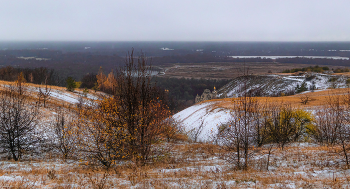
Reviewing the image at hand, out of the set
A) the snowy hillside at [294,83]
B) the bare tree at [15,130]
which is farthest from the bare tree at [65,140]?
the snowy hillside at [294,83]

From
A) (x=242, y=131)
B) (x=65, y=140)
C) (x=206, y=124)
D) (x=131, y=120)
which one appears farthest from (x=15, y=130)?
(x=206, y=124)

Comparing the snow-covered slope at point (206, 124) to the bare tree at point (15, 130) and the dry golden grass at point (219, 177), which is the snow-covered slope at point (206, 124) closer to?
the dry golden grass at point (219, 177)

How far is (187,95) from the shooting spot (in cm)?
11025

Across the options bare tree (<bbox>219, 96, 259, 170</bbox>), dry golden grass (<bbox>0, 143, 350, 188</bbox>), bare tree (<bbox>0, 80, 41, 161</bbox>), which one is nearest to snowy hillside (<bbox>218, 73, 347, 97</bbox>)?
bare tree (<bbox>219, 96, 259, 170</bbox>)

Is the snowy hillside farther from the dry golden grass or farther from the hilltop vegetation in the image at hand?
the dry golden grass

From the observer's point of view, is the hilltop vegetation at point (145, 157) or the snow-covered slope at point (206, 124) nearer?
the hilltop vegetation at point (145, 157)

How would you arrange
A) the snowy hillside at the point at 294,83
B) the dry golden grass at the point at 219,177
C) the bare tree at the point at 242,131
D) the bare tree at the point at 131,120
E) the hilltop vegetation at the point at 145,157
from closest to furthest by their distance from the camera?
the dry golden grass at the point at 219,177 → the hilltop vegetation at the point at 145,157 → the bare tree at the point at 242,131 → the bare tree at the point at 131,120 → the snowy hillside at the point at 294,83

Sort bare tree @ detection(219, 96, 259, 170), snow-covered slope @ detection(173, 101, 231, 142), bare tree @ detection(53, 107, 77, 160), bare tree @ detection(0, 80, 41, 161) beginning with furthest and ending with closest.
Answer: snow-covered slope @ detection(173, 101, 231, 142), bare tree @ detection(53, 107, 77, 160), bare tree @ detection(0, 80, 41, 161), bare tree @ detection(219, 96, 259, 170)

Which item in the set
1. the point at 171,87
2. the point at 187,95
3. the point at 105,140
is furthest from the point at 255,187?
the point at 171,87

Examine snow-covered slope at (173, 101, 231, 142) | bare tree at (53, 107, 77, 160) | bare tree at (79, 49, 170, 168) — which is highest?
bare tree at (79, 49, 170, 168)

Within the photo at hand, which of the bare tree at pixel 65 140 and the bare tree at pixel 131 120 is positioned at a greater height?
the bare tree at pixel 131 120

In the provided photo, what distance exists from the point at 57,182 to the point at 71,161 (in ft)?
16.4

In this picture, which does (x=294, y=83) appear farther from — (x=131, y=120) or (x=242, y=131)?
(x=131, y=120)

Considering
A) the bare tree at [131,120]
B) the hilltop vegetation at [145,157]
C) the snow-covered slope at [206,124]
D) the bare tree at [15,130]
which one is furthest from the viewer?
the snow-covered slope at [206,124]
